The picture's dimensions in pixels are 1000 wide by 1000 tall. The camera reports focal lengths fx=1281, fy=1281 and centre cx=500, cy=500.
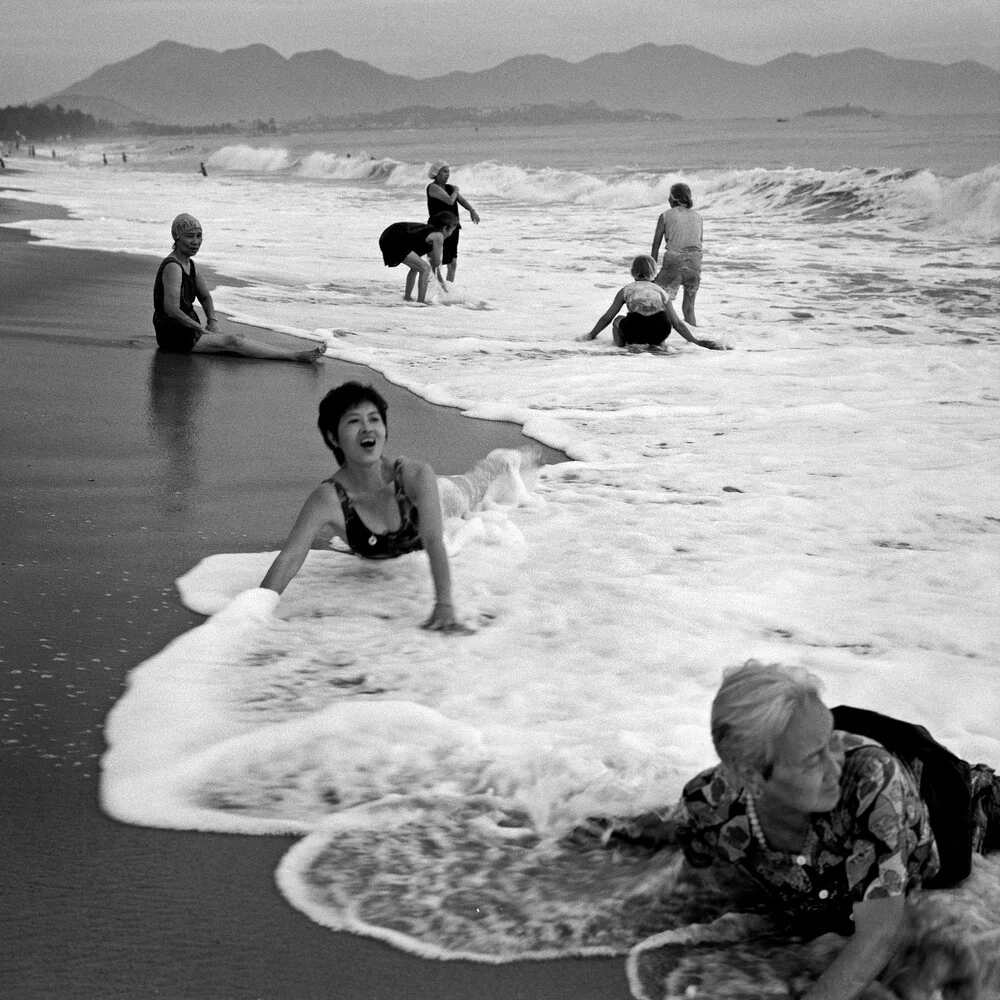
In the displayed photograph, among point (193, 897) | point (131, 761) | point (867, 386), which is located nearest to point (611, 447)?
point (867, 386)

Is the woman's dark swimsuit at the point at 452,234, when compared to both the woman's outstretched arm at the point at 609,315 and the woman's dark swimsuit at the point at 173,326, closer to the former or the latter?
the woman's outstretched arm at the point at 609,315

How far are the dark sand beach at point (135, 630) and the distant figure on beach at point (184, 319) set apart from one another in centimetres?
15

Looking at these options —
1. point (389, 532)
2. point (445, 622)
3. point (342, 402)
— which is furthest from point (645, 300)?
point (445, 622)

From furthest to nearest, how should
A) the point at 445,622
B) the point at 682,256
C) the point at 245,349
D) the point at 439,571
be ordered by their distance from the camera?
the point at 682,256, the point at 245,349, the point at 439,571, the point at 445,622

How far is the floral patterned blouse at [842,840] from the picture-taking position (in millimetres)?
2611

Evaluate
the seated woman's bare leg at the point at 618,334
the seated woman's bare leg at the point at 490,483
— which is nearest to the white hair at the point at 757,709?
the seated woman's bare leg at the point at 490,483

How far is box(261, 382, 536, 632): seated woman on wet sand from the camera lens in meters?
4.89

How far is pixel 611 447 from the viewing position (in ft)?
25.3

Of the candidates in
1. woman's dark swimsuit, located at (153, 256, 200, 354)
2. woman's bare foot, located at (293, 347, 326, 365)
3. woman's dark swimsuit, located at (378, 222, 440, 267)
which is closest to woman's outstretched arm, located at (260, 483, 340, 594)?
woman's bare foot, located at (293, 347, 326, 365)

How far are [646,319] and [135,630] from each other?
7485 mm

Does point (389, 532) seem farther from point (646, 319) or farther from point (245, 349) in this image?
point (646, 319)

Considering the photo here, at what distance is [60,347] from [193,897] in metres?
7.79

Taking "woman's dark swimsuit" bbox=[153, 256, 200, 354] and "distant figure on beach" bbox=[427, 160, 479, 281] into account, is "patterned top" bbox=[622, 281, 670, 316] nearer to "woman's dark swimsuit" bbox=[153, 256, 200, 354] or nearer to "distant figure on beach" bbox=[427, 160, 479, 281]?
"woman's dark swimsuit" bbox=[153, 256, 200, 354]

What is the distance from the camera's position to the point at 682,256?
525 inches
